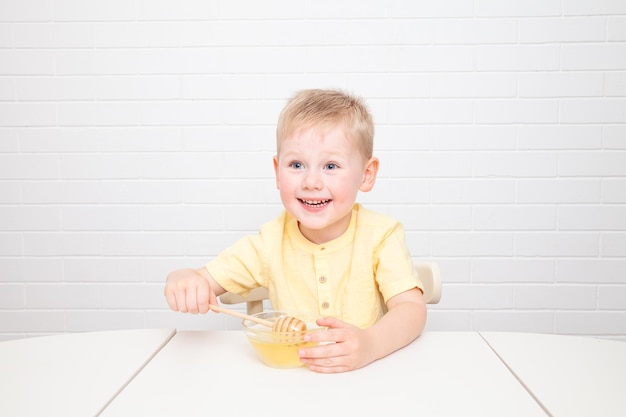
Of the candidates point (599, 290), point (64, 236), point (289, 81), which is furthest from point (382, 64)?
point (64, 236)

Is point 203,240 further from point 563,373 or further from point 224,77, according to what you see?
point 563,373

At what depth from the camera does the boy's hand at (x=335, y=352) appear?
99 cm

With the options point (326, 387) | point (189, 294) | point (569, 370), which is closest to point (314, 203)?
point (189, 294)

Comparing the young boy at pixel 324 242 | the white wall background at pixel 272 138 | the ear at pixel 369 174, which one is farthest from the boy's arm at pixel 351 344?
the white wall background at pixel 272 138

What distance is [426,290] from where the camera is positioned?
147 cm

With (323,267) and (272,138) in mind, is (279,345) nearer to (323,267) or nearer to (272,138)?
(323,267)

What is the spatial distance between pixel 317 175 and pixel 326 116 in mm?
127

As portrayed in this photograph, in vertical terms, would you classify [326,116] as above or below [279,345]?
above

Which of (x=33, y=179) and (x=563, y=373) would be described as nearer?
(x=563, y=373)

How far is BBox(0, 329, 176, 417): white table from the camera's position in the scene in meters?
0.88

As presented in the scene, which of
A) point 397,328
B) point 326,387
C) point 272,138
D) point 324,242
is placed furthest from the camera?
point 272,138

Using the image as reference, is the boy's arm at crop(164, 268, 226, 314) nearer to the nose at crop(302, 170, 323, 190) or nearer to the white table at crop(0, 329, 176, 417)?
the white table at crop(0, 329, 176, 417)

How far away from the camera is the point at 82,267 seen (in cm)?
247

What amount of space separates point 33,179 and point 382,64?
1399 millimetres
